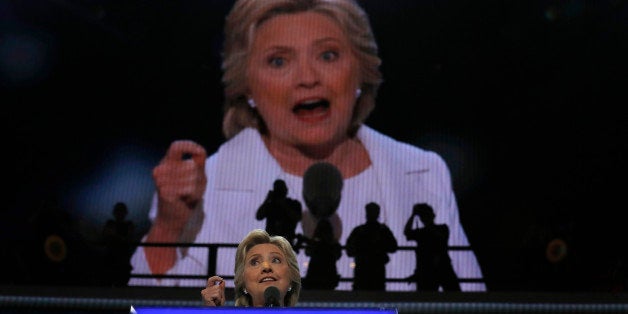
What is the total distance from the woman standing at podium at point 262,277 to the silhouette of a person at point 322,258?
4.23 metres

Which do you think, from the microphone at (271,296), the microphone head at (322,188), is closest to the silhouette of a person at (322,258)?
the microphone head at (322,188)

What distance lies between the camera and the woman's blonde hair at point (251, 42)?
25.6 ft

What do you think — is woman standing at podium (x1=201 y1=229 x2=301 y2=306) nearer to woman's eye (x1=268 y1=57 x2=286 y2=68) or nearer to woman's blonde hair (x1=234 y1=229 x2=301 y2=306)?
woman's blonde hair (x1=234 y1=229 x2=301 y2=306)

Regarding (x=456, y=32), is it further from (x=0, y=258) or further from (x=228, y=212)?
(x=0, y=258)

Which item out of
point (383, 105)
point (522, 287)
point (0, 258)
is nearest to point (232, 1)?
point (383, 105)

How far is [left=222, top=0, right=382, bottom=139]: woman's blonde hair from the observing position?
779 centimetres

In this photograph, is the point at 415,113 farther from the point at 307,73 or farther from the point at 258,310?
the point at 258,310

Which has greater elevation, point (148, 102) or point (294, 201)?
point (148, 102)

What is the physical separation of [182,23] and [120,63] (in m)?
0.66

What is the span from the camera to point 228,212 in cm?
748

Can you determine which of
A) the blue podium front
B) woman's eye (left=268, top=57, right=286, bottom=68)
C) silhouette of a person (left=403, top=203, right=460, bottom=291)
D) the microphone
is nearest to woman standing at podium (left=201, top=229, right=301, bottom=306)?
the microphone

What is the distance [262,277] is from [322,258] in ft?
14.8

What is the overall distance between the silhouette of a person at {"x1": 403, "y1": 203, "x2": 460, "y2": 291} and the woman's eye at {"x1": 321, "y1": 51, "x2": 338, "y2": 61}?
4.86ft

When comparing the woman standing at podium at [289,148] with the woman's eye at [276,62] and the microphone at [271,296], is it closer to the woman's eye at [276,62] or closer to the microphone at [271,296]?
the woman's eye at [276,62]
